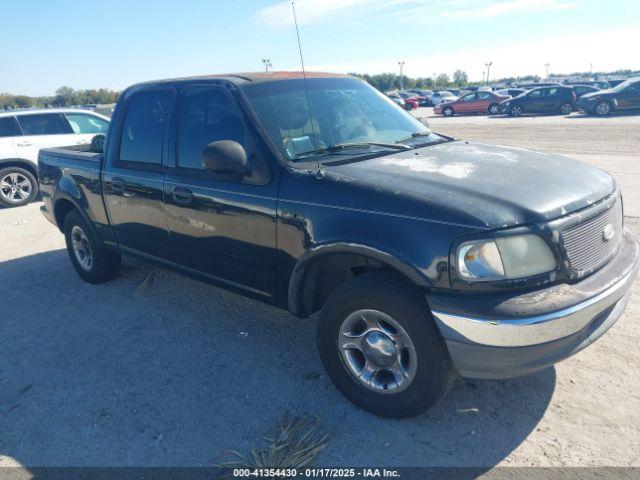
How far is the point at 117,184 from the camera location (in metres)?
4.52

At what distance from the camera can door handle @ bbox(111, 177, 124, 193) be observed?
447cm

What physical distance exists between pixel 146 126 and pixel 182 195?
2.90ft

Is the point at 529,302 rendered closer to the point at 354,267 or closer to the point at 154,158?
the point at 354,267

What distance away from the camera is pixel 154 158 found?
4117 millimetres

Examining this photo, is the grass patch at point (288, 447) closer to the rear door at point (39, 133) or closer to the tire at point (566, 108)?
the rear door at point (39, 133)

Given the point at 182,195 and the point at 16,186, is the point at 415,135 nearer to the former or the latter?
the point at 182,195

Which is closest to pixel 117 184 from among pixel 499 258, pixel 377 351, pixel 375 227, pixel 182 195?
pixel 182 195

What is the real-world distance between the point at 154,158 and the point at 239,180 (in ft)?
3.61

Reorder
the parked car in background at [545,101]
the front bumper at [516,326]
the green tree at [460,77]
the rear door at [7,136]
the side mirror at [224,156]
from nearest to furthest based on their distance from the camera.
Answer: the front bumper at [516,326] < the side mirror at [224,156] < the rear door at [7,136] < the parked car in background at [545,101] < the green tree at [460,77]

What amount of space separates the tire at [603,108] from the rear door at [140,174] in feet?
74.9

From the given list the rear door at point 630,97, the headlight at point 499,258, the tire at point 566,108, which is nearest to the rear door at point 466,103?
the tire at point 566,108

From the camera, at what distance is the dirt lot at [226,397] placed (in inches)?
109

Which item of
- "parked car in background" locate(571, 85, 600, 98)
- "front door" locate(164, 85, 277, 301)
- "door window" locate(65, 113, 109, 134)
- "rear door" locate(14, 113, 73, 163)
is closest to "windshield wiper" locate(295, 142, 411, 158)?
"front door" locate(164, 85, 277, 301)

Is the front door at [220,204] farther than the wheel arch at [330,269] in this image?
Yes
